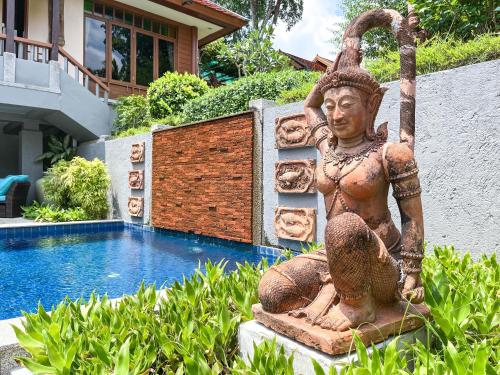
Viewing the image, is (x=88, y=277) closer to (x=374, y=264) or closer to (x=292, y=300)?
(x=292, y=300)

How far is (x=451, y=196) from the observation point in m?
4.15

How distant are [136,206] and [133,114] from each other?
3213 millimetres

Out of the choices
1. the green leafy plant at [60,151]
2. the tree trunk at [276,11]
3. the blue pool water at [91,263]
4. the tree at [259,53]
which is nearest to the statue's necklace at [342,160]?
the blue pool water at [91,263]

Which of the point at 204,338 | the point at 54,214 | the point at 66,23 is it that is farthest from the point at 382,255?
the point at 66,23

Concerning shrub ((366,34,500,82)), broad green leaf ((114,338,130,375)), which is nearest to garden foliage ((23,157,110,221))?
shrub ((366,34,500,82))

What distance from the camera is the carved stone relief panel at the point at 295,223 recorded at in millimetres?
5574

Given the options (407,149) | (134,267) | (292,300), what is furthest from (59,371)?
(134,267)

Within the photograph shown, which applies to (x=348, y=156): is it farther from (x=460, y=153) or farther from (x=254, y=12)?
(x=254, y=12)

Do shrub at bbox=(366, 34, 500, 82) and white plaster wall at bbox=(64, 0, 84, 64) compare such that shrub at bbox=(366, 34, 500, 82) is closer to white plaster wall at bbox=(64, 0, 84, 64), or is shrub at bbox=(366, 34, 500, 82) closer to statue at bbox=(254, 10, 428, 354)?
statue at bbox=(254, 10, 428, 354)

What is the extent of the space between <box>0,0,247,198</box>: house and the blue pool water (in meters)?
3.92

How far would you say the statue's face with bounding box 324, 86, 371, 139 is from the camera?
6.26 feet

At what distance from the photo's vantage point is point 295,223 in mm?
5840

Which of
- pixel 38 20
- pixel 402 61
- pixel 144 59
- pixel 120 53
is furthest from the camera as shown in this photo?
pixel 144 59

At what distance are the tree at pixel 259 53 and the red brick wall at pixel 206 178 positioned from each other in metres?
4.13
